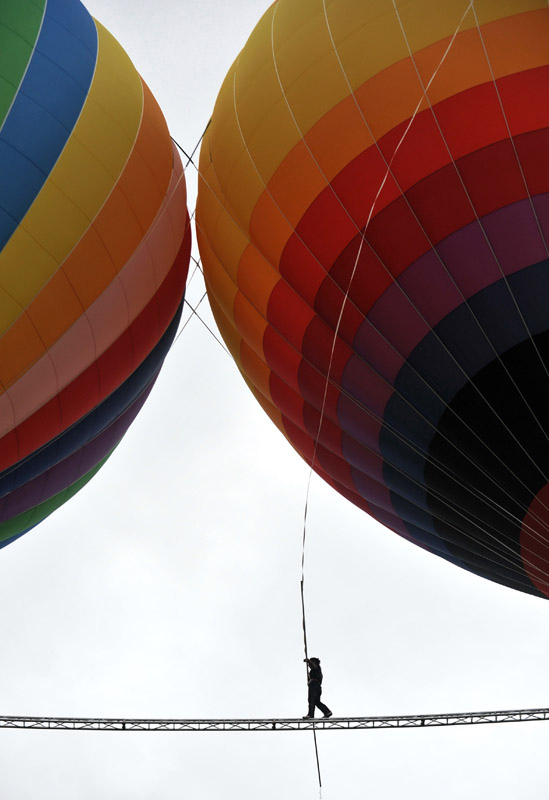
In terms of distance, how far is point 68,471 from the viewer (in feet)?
45.0

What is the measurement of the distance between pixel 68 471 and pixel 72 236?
3163 mm

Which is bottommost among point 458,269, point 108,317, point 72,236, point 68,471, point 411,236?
point 458,269

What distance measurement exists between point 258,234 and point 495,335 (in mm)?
2547

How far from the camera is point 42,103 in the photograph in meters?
11.5

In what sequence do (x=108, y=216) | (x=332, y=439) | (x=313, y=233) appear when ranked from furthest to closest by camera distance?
(x=332, y=439), (x=108, y=216), (x=313, y=233)

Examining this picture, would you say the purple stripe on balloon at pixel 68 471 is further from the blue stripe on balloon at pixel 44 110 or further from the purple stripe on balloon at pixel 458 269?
the purple stripe on balloon at pixel 458 269

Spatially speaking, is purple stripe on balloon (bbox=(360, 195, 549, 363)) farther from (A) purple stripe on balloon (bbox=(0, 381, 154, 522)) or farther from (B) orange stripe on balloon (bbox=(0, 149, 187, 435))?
(A) purple stripe on balloon (bbox=(0, 381, 154, 522))

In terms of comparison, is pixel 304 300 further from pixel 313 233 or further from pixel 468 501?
pixel 468 501

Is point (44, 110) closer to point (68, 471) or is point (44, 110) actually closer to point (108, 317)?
point (108, 317)

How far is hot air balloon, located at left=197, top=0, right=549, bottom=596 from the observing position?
10.1 m

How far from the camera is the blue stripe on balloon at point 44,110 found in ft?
36.5

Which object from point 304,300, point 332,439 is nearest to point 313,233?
point 304,300

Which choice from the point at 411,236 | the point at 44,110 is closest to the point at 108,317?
the point at 44,110


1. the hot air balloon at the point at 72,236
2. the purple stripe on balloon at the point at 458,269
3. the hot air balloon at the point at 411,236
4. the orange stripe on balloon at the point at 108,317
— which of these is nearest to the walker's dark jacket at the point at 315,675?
the hot air balloon at the point at 411,236
